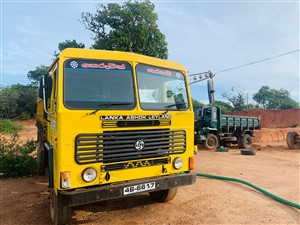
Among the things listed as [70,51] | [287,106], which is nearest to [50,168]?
[70,51]

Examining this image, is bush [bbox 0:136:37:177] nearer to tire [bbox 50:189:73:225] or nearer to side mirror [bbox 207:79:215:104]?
tire [bbox 50:189:73:225]

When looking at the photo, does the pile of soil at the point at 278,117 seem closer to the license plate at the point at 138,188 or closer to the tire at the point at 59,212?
the license plate at the point at 138,188

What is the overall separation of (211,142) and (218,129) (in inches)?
37.0

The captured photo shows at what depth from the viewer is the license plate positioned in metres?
3.45

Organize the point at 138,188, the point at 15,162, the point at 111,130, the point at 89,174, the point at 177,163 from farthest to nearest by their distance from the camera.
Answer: the point at 15,162, the point at 177,163, the point at 138,188, the point at 111,130, the point at 89,174

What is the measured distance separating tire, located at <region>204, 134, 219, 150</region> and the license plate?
33.3ft

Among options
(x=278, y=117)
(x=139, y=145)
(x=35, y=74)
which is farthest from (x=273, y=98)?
(x=139, y=145)

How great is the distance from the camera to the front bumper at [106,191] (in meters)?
3.06

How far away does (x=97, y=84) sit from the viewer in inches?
142

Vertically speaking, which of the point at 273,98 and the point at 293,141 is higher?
the point at 273,98

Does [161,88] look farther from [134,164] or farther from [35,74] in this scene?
[35,74]

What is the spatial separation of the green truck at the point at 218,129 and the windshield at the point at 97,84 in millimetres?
9976

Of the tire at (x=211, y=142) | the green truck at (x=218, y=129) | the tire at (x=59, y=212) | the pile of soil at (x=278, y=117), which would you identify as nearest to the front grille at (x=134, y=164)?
the tire at (x=59, y=212)

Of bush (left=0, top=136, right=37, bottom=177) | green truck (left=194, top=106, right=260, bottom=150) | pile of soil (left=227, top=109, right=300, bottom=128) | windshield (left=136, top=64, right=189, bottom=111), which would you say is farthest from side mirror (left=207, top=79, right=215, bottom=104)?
pile of soil (left=227, top=109, right=300, bottom=128)
